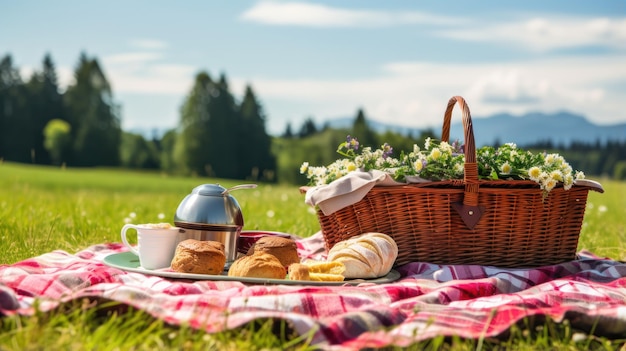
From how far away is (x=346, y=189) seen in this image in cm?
358

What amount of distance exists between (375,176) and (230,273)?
880 mm

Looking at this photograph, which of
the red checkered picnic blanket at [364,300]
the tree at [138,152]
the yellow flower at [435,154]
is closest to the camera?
the red checkered picnic blanket at [364,300]

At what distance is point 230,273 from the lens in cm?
320

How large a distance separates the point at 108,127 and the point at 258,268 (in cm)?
5101

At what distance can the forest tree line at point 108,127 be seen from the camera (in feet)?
162

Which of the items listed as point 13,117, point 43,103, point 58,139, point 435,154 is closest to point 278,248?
point 435,154

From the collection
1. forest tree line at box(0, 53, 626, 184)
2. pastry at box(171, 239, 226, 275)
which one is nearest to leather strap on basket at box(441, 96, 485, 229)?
pastry at box(171, 239, 226, 275)

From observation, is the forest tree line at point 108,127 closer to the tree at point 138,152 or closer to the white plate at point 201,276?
the tree at point 138,152

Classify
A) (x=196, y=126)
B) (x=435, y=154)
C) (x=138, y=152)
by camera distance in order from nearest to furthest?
(x=435, y=154) → (x=196, y=126) → (x=138, y=152)

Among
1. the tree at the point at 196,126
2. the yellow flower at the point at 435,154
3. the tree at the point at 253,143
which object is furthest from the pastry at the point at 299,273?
the tree at the point at 253,143

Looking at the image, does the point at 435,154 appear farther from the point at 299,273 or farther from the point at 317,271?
the point at 299,273

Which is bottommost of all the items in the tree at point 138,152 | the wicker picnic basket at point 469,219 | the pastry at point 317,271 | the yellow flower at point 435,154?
the tree at point 138,152

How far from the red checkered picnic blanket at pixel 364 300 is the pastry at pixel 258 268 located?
0.10 m

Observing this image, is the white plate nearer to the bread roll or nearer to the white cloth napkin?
the bread roll
